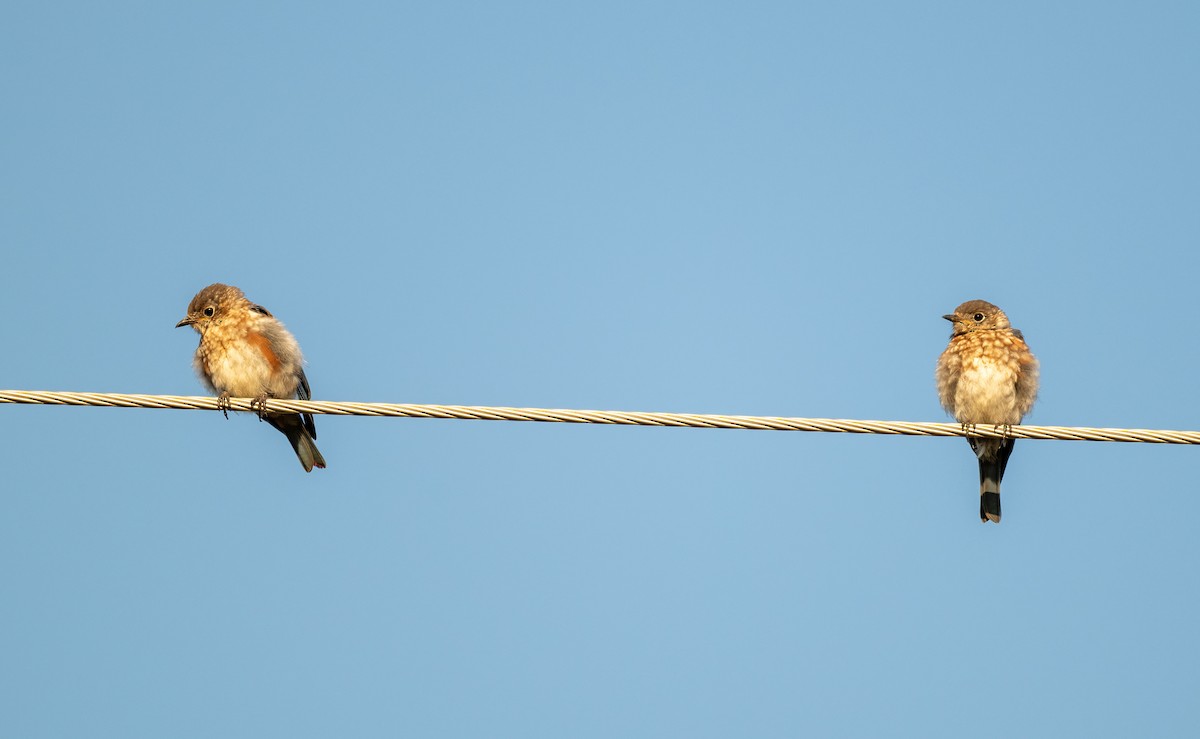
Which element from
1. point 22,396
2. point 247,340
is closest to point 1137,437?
point 22,396

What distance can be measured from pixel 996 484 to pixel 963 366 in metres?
0.86

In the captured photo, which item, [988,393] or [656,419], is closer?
[656,419]

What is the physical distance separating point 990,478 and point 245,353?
5055 mm

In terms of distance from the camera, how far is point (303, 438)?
30.2 feet

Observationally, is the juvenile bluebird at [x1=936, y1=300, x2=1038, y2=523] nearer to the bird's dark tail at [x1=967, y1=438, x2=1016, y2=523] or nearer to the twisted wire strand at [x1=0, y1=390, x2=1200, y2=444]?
the bird's dark tail at [x1=967, y1=438, x2=1016, y2=523]

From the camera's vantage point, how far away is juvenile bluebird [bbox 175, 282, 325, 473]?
28.4 ft

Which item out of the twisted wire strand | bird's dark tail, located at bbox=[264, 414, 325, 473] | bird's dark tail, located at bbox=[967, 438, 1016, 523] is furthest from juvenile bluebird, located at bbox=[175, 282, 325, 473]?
bird's dark tail, located at bbox=[967, 438, 1016, 523]

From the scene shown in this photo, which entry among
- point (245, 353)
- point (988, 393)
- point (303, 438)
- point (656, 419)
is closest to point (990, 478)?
point (988, 393)

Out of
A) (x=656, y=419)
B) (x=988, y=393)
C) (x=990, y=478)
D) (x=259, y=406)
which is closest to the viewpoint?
(x=656, y=419)

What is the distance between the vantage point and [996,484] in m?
8.91

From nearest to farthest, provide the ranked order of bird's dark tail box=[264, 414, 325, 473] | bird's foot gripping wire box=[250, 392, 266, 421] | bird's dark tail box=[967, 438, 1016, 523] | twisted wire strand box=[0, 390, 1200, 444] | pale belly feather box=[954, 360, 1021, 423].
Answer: twisted wire strand box=[0, 390, 1200, 444]
bird's foot gripping wire box=[250, 392, 266, 421]
pale belly feather box=[954, 360, 1021, 423]
bird's dark tail box=[967, 438, 1016, 523]
bird's dark tail box=[264, 414, 325, 473]

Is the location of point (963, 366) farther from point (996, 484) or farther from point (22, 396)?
point (22, 396)

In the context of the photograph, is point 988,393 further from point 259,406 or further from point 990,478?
point 259,406

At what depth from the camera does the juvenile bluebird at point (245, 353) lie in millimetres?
8648
